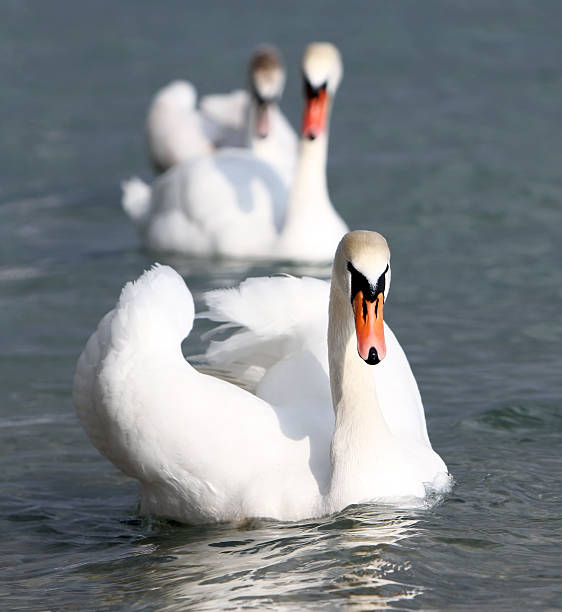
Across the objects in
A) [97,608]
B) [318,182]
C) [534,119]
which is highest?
[534,119]

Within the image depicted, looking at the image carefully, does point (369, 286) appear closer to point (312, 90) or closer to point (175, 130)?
point (312, 90)

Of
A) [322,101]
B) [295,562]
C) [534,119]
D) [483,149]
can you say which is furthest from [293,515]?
[534,119]

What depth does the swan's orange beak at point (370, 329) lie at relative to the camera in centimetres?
518

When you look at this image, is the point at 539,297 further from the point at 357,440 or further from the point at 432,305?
the point at 357,440

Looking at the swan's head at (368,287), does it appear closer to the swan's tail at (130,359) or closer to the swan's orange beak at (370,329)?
the swan's orange beak at (370,329)

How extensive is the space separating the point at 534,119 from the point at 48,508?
8.98 m

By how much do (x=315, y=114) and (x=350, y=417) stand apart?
17.9 feet

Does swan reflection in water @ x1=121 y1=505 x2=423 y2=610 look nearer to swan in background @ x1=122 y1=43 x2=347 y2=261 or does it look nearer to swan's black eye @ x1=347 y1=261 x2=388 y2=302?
swan's black eye @ x1=347 y1=261 x2=388 y2=302

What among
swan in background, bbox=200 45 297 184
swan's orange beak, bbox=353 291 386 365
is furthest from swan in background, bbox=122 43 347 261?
swan's orange beak, bbox=353 291 386 365

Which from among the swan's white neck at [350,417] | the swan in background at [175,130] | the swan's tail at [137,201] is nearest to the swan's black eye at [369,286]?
the swan's white neck at [350,417]

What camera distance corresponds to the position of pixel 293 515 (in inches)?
215

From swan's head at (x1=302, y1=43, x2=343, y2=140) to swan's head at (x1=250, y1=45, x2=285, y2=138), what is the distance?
6.46 feet

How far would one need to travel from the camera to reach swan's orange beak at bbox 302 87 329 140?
10656mm

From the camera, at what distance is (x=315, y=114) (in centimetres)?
1070
